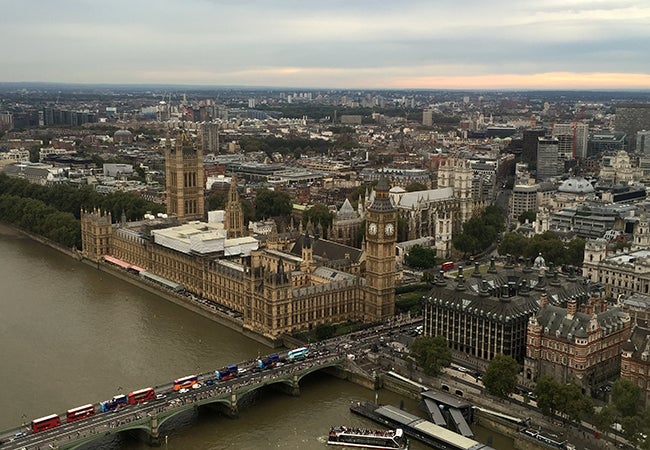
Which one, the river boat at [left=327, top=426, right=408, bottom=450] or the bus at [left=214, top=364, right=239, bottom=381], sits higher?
the bus at [left=214, top=364, right=239, bottom=381]

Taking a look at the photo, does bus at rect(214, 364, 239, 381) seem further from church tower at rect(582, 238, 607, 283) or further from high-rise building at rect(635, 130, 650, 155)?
high-rise building at rect(635, 130, 650, 155)

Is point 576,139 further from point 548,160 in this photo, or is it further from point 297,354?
point 297,354

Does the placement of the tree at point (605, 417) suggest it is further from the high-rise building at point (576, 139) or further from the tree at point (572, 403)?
the high-rise building at point (576, 139)

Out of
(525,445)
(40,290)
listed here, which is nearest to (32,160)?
(40,290)

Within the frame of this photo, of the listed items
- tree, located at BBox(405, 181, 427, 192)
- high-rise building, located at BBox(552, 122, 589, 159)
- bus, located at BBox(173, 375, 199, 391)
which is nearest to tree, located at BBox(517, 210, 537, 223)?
tree, located at BBox(405, 181, 427, 192)

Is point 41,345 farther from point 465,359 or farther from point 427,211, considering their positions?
point 427,211
